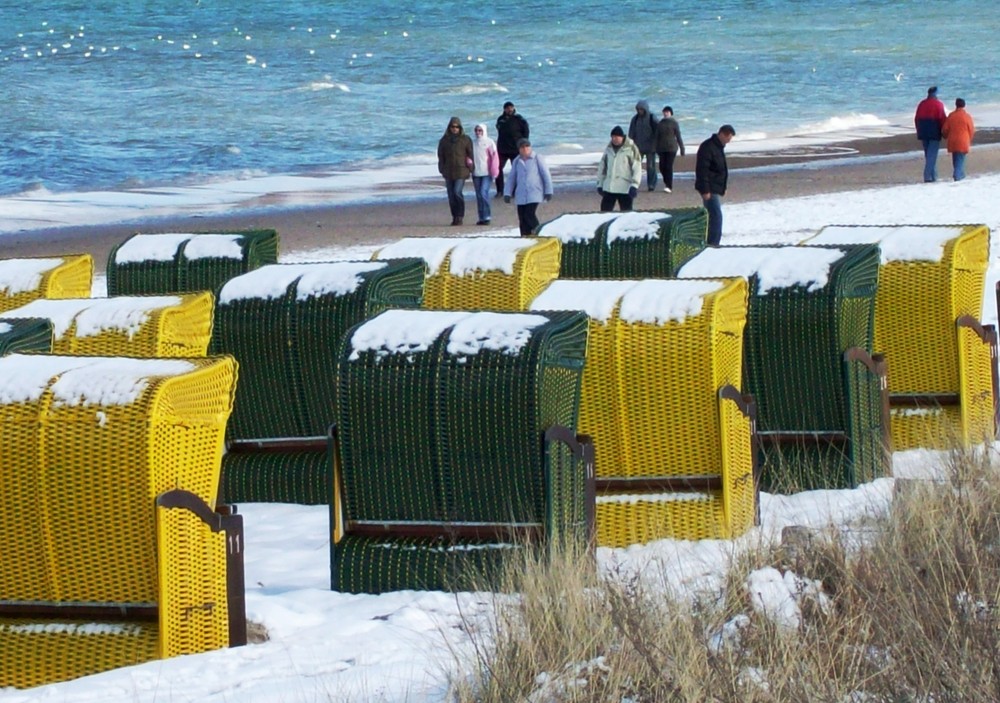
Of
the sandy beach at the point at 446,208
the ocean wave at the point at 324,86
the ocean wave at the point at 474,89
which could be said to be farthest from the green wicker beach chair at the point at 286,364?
the ocean wave at the point at 324,86

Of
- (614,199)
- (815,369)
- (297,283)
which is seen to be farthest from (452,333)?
(614,199)

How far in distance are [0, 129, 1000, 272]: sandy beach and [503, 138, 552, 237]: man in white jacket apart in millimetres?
1003

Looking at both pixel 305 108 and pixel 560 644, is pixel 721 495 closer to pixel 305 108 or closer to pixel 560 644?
pixel 560 644

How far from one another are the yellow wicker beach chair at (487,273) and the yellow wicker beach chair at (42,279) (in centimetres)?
180

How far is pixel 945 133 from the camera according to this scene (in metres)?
24.0

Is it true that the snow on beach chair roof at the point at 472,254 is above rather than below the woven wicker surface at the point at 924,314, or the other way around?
above

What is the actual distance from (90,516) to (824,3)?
369 feet

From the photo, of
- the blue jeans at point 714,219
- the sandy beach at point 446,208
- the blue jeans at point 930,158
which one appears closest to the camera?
the blue jeans at point 714,219

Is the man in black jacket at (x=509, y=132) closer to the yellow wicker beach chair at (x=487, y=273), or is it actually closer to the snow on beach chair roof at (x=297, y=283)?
the yellow wicker beach chair at (x=487, y=273)

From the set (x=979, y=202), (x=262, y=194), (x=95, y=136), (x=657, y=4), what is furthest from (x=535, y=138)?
(x=657, y=4)

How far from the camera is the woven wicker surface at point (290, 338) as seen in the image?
7734mm

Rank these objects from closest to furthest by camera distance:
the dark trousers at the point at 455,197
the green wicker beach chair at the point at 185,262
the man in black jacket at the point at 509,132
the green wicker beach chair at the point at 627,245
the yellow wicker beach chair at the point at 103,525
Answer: the yellow wicker beach chair at the point at 103,525 < the green wicker beach chair at the point at 185,262 < the green wicker beach chair at the point at 627,245 < the dark trousers at the point at 455,197 < the man in black jacket at the point at 509,132

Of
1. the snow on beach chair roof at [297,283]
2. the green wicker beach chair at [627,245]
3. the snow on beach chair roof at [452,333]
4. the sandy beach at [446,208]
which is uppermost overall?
the snow on beach chair roof at [452,333]

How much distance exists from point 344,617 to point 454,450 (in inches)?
26.7
